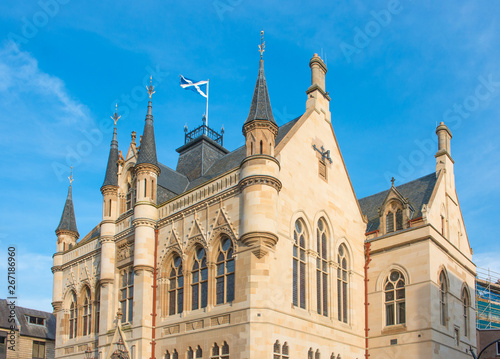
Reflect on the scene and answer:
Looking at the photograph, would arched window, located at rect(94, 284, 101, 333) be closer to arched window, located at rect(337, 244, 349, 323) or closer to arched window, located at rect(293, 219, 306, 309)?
arched window, located at rect(293, 219, 306, 309)

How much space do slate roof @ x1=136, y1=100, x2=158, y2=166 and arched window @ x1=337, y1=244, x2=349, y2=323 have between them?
38.4 ft

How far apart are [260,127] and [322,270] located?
822cm

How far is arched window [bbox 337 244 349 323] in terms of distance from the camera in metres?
32.2

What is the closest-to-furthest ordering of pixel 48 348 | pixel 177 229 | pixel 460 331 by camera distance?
pixel 177 229
pixel 460 331
pixel 48 348

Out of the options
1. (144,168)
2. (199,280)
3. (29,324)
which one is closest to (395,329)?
(199,280)

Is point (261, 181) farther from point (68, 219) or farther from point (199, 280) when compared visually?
point (68, 219)

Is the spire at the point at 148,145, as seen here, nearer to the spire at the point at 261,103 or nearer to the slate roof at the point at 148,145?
the slate roof at the point at 148,145

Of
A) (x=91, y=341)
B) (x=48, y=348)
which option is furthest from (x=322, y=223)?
(x=48, y=348)

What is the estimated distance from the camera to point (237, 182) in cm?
2867

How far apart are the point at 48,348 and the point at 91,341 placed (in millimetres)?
17457

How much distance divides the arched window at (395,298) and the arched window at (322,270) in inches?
172

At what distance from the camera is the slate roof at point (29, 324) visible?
4838 centimetres

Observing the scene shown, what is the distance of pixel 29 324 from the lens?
50.8 m

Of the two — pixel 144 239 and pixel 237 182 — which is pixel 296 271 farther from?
pixel 144 239
